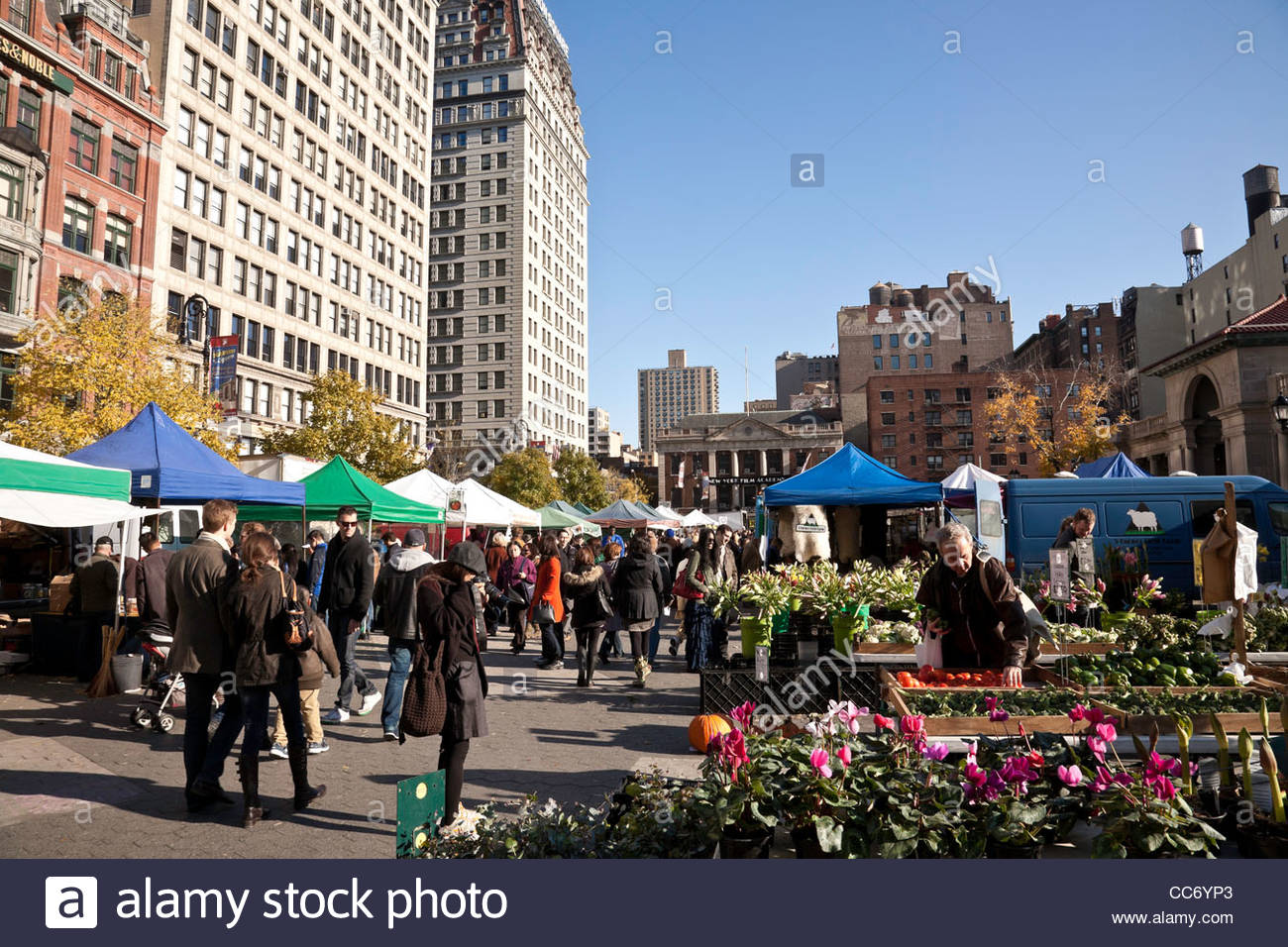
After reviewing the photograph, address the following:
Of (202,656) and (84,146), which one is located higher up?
(84,146)

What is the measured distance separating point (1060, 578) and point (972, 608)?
4127 millimetres

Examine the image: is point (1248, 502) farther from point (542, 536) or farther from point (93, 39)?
point (93, 39)

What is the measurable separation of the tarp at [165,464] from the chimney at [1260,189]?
82.3 metres

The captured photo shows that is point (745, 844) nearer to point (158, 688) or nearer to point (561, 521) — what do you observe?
point (158, 688)

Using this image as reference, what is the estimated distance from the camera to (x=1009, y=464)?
312 feet

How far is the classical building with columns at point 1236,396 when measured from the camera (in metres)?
26.4

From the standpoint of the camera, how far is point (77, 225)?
104 ft

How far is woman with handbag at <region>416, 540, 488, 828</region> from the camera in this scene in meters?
5.16

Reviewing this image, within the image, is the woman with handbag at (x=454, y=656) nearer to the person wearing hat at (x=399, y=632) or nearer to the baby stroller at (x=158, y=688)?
the person wearing hat at (x=399, y=632)

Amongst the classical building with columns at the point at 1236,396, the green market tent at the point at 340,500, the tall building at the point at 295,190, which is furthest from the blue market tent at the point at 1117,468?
the tall building at the point at 295,190

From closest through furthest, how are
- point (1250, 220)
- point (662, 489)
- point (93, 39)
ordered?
point (93, 39) → point (1250, 220) → point (662, 489)

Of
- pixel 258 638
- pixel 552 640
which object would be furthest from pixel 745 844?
pixel 552 640
